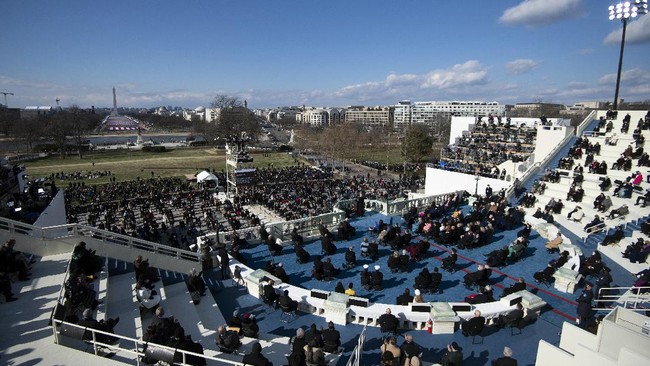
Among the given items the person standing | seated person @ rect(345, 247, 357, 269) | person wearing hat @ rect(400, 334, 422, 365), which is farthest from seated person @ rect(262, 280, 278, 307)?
person wearing hat @ rect(400, 334, 422, 365)

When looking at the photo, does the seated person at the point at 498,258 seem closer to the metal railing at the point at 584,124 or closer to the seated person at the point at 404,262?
the seated person at the point at 404,262

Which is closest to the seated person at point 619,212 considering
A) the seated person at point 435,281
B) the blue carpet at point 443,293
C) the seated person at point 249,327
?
the blue carpet at point 443,293

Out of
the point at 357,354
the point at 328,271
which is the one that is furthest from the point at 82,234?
the point at 357,354

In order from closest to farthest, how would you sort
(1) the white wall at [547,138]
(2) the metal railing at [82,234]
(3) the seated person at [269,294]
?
(3) the seated person at [269,294] < (2) the metal railing at [82,234] < (1) the white wall at [547,138]

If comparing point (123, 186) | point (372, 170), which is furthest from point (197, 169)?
point (372, 170)

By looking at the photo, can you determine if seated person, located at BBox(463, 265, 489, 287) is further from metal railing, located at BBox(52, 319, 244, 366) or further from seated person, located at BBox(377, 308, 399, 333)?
metal railing, located at BBox(52, 319, 244, 366)

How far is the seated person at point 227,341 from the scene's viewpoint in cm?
836

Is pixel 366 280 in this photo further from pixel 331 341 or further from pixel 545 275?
pixel 545 275

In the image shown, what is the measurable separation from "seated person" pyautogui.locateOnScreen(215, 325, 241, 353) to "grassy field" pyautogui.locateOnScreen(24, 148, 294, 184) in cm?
4365

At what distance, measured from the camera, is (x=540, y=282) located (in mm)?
12664

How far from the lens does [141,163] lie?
198 feet

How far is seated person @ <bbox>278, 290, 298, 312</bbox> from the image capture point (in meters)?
10.4

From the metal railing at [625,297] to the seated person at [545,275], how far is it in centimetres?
151

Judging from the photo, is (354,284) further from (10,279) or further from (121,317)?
(10,279)
